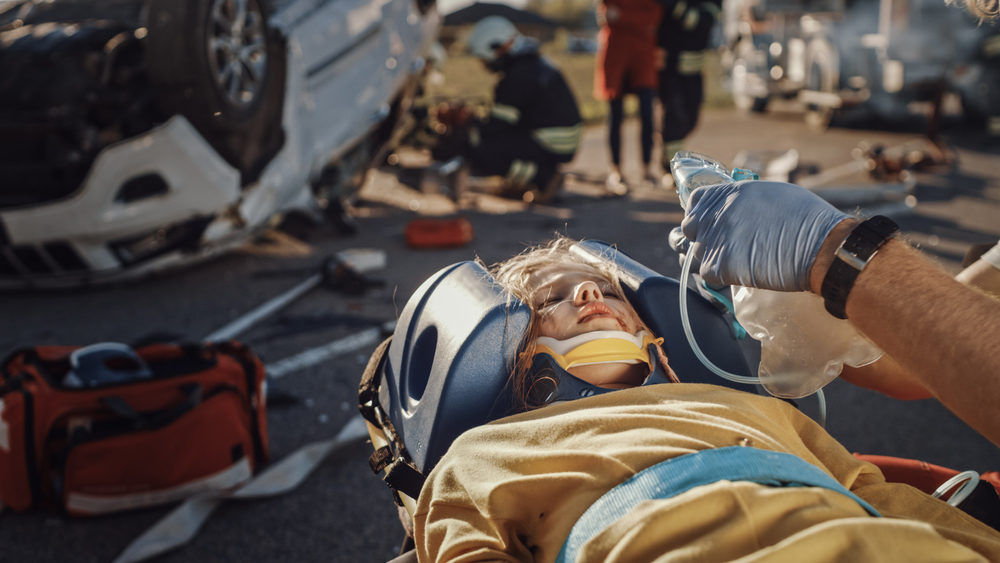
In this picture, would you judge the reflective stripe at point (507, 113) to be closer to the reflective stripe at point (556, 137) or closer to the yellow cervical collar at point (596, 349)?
the reflective stripe at point (556, 137)

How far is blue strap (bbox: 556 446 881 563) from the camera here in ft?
3.80

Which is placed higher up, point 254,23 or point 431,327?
point 254,23

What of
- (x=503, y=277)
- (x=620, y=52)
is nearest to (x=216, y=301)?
(x=503, y=277)

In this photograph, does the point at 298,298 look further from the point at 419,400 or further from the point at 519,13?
the point at 519,13

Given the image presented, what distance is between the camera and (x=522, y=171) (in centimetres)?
702

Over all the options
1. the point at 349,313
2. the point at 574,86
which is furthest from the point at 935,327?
the point at 574,86

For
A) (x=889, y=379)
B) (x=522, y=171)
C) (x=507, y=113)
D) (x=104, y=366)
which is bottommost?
(x=522, y=171)

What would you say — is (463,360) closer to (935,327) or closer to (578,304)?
(578,304)

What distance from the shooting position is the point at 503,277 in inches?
85.5

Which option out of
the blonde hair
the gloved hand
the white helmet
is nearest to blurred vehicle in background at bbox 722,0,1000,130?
the white helmet

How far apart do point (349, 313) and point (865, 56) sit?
28.1ft

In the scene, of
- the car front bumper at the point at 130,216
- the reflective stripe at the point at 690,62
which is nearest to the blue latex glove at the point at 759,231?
the car front bumper at the point at 130,216

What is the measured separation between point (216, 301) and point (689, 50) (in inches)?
204

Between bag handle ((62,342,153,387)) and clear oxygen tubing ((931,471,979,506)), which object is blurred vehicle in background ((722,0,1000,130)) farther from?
bag handle ((62,342,153,387))
